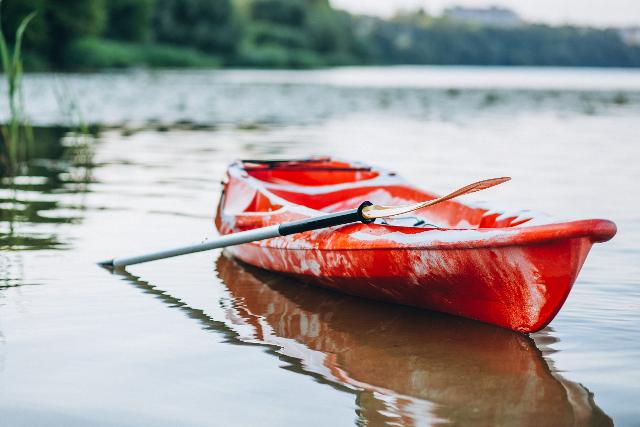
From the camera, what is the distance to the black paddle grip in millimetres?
4410

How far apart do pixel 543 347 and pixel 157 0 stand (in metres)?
67.2

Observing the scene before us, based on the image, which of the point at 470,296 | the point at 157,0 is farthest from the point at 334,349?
the point at 157,0

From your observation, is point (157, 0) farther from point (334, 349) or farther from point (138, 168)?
point (334, 349)

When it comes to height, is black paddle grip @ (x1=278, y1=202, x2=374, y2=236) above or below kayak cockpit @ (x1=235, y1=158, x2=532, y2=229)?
above

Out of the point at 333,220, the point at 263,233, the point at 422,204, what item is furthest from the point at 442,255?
the point at 263,233

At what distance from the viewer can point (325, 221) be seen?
14.7 feet

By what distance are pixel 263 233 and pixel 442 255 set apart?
1.07 m

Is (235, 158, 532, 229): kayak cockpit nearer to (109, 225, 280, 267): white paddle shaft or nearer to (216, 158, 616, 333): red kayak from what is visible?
(216, 158, 616, 333): red kayak

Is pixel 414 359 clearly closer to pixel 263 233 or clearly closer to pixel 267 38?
pixel 263 233

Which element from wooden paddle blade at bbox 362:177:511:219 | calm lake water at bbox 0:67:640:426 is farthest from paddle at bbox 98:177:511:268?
calm lake water at bbox 0:67:640:426

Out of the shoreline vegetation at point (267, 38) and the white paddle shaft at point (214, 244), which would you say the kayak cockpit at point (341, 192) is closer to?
the white paddle shaft at point (214, 244)

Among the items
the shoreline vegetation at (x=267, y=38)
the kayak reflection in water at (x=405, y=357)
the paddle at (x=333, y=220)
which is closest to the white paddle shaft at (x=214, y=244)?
the paddle at (x=333, y=220)

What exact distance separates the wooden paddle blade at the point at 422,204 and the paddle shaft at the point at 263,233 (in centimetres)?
4

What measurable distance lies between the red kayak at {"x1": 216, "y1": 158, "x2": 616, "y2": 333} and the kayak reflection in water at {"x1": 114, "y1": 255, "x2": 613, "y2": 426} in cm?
12
